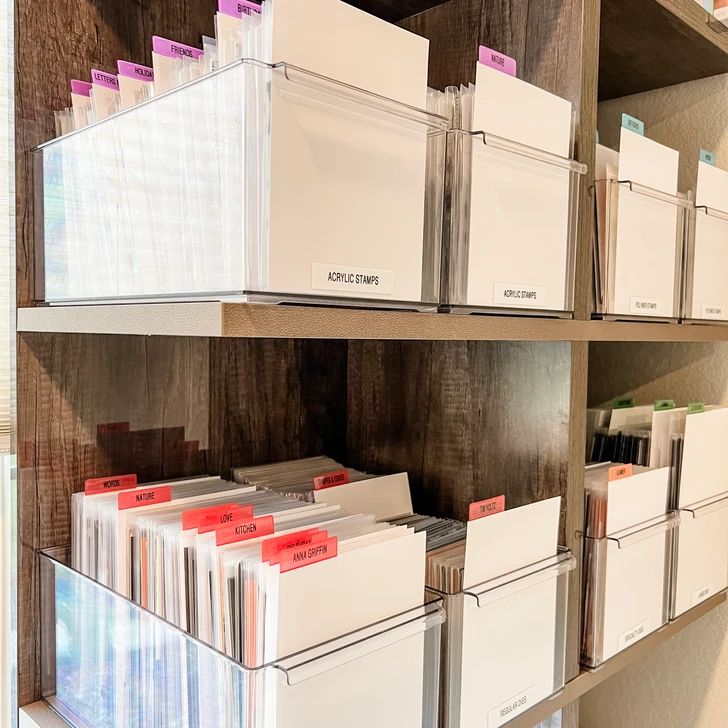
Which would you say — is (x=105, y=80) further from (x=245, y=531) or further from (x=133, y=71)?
(x=245, y=531)

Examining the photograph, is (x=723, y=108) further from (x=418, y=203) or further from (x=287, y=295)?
(x=287, y=295)

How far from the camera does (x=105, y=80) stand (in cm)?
89

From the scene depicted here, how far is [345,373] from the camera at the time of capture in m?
1.38

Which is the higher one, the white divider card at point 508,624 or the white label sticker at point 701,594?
the white divider card at point 508,624

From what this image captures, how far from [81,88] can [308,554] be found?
647 mm

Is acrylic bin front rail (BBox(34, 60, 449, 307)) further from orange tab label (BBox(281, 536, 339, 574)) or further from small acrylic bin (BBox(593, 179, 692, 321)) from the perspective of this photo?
small acrylic bin (BBox(593, 179, 692, 321))

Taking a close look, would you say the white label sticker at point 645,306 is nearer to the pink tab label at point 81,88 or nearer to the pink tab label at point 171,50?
the pink tab label at point 171,50

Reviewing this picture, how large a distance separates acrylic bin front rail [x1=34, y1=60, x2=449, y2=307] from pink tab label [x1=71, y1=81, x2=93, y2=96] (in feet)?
0.37

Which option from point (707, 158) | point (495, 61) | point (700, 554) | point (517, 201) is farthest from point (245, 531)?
point (707, 158)

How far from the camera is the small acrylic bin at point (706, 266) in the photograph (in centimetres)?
126

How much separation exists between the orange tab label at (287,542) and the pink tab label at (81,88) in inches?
23.8

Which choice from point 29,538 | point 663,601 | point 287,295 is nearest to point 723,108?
point 663,601

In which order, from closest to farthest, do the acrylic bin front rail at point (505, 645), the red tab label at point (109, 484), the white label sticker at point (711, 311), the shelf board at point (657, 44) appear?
1. the acrylic bin front rail at point (505, 645)
2. the red tab label at point (109, 484)
3. the shelf board at point (657, 44)
4. the white label sticker at point (711, 311)

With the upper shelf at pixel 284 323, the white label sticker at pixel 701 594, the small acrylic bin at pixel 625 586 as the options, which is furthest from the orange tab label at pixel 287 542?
the white label sticker at pixel 701 594
